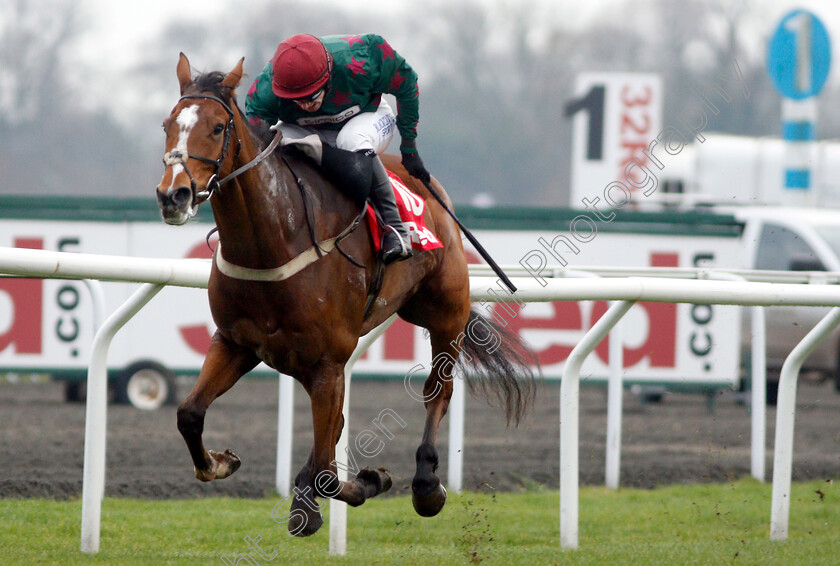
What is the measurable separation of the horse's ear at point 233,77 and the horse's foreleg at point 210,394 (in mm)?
810

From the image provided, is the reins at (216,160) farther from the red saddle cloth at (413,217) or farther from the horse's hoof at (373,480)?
the horse's hoof at (373,480)

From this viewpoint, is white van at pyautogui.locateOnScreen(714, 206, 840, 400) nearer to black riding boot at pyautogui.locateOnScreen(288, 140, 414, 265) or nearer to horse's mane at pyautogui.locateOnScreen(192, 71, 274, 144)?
black riding boot at pyautogui.locateOnScreen(288, 140, 414, 265)

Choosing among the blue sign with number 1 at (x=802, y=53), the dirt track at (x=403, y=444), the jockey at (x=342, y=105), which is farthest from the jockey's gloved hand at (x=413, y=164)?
the blue sign with number 1 at (x=802, y=53)

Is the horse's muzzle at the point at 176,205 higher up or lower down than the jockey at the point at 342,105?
lower down

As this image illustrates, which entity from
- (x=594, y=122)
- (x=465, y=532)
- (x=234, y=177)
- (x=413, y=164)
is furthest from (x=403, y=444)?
(x=594, y=122)

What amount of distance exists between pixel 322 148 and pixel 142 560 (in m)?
1.47

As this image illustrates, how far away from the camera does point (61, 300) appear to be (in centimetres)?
803

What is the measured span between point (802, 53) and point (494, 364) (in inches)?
230

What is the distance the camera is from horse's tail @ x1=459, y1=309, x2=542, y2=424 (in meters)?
4.80

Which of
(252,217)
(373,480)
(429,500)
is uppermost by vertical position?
(252,217)

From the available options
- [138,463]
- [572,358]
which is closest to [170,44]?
[138,463]

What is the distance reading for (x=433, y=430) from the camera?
445 centimetres

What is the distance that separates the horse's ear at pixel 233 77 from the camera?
337 cm

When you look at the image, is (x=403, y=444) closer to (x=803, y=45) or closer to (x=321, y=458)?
(x=321, y=458)
